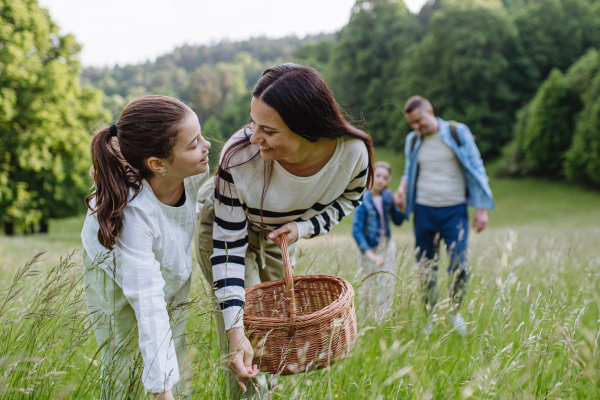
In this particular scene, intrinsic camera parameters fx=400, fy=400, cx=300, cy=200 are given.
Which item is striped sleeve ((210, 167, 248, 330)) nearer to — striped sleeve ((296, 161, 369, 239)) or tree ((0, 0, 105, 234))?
striped sleeve ((296, 161, 369, 239))

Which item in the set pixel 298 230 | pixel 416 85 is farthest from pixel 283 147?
pixel 416 85

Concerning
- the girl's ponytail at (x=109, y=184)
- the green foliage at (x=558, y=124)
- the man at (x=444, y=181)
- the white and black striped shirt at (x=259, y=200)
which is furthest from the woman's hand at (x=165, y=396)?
the green foliage at (x=558, y=124)

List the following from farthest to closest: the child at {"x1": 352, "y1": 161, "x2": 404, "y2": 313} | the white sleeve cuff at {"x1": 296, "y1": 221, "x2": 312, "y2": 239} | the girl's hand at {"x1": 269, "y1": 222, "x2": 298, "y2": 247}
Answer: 1. the child at {"x1": 352, "y1": 161, "x2": 404, "y2": 313}
2. the white sleeve cuff at {"x1": 296, "y1": 221, "x2": 312, "y2": 239}
3. the girl's hand at {"x1": 269, "y1": 222, "x2": 298, "y2": 247}

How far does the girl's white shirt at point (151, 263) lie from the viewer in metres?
1.53

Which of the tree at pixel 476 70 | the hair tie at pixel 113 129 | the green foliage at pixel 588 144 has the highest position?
the tree at pixel 476 70

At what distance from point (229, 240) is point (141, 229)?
0.47 metres

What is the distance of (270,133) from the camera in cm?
190

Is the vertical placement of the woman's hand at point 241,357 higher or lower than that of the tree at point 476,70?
lower

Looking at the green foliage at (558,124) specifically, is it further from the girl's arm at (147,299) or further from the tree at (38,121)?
the girl's arm at (147,299)

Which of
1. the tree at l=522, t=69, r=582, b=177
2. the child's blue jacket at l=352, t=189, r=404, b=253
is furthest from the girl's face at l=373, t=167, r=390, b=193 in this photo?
the tree at l=522, t=69, r=582, b=177

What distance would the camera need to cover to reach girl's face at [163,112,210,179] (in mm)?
1913

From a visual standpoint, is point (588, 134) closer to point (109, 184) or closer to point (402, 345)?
point (402, 345)

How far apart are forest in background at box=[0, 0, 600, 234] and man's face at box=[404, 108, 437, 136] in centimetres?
49

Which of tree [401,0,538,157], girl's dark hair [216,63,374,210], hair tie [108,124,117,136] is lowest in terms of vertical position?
hair tie [108,124,117,136]
